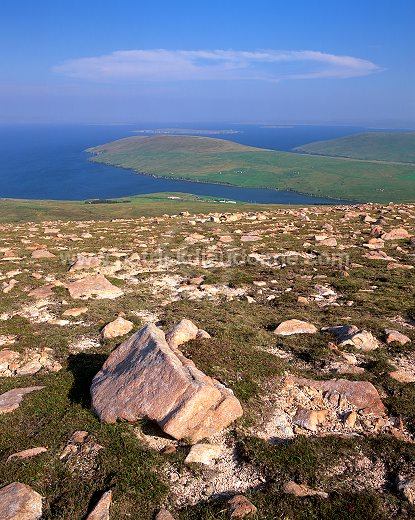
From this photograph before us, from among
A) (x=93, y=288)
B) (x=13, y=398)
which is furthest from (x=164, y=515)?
(x=93, y=288)

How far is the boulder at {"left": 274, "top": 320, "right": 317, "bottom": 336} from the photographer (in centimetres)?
1703

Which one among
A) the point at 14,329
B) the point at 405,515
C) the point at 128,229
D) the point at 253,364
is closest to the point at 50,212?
the point at 128,229

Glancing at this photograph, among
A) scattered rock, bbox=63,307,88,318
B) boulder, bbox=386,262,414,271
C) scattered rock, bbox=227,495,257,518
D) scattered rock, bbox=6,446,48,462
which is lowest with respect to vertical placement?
boulder, bbox=386,262,414,271

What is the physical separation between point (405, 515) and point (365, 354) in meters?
7.12

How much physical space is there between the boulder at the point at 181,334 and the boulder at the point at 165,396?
194cm

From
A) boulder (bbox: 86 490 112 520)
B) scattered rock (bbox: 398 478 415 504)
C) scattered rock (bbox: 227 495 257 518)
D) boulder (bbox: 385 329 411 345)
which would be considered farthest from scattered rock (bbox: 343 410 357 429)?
boulder (bbox: 86 490 112 520)

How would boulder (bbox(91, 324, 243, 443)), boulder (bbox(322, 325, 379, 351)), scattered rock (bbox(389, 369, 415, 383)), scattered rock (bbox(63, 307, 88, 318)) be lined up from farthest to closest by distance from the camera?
scattered rock (bbox(63, 307, 88, 318)) < boulder (bbox(322, 325, 379, 351)) < scattered rock (bbox(389, 369, 415, 383)) < boulder (bbox(91, 324, 243, 443))

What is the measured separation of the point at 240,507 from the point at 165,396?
3.50m

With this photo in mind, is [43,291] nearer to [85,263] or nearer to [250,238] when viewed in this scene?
[85,263]

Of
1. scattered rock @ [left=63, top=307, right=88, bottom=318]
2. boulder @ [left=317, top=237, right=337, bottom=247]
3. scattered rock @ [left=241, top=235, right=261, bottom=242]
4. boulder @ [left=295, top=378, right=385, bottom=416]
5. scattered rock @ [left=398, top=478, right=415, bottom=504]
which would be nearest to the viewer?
scattered rock @ [left=398, top=478, right=415, bottom=504]

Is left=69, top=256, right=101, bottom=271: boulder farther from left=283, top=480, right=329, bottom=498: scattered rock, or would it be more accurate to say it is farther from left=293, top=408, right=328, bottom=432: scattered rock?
left=283, top=480, right=329, bottom=498: scattered rock

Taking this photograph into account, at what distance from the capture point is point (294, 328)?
17250 millimetres

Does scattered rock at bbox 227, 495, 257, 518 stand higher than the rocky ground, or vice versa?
scattered rock at bbox 227, 495, 257, 518

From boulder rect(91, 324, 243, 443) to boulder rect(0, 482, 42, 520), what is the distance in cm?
266
